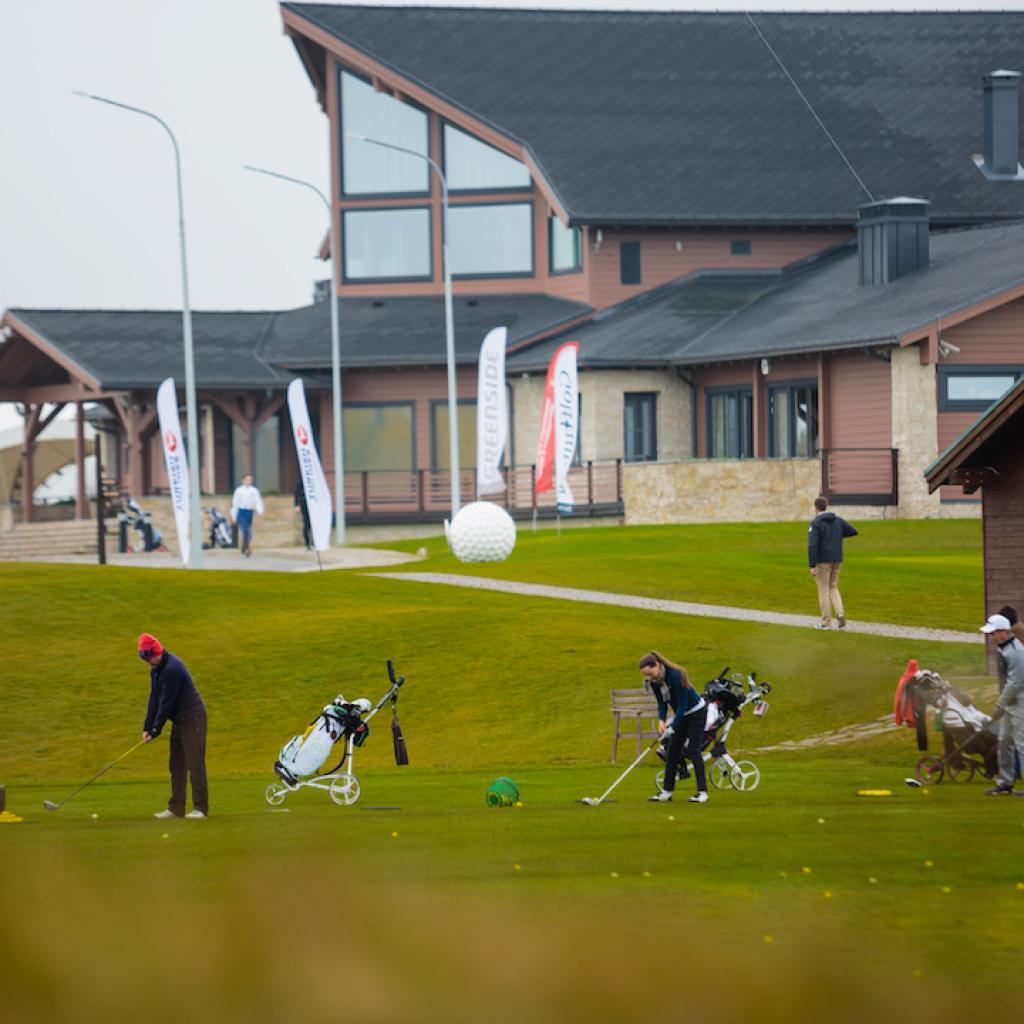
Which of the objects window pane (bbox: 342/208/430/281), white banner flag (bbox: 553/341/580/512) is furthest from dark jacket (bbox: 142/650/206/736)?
window pane (bbox: 342/208/430/281)

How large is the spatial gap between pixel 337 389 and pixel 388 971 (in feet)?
150

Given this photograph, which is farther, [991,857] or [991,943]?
[991,857]

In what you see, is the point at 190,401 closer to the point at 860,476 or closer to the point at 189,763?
the point at 860,476

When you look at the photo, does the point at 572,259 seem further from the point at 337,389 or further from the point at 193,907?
the point at 193,907

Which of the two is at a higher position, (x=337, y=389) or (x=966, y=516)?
(x=337, y=389)

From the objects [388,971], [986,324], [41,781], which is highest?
[986,324]

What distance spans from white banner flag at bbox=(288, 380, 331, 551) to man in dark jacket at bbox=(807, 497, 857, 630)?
12091mm

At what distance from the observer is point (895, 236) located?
4622 centimetres

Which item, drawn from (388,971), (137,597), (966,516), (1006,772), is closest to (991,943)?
(388,971)

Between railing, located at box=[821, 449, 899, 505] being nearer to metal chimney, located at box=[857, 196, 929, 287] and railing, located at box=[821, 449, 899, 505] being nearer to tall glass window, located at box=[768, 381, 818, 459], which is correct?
tall glass window, located at box=[768, 381, 818, 459]

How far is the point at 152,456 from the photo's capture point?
59.7 m

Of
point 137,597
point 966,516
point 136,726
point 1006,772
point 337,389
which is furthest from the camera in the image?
point 337,389

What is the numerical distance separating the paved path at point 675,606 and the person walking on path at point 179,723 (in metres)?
12.7

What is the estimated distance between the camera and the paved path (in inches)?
1049
